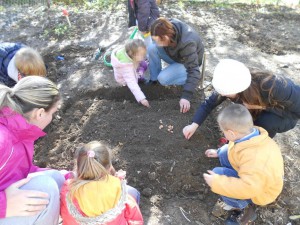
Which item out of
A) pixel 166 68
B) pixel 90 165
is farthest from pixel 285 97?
pixel 166 68

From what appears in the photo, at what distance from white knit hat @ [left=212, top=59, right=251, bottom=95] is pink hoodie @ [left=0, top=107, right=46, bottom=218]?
1.28 meters

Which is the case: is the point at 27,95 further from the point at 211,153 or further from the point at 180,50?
the point at 180,50

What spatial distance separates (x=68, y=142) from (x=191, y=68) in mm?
1489

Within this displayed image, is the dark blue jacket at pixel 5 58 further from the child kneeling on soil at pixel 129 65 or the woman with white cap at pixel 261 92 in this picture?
the woman with white cap at pixel 261 92

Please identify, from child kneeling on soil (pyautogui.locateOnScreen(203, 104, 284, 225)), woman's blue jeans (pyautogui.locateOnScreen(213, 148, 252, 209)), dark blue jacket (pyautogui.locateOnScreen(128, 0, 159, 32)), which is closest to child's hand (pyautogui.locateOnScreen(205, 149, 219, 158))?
woman's blue jeans (pyautogui.locateOnScreen(213, 148, 252, 209))

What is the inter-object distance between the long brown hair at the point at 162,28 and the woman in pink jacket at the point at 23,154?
4.71 feet

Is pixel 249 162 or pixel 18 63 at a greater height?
pixel 18 63

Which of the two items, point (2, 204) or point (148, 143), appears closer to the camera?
point (2, 204)

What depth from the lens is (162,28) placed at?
10.4 ft

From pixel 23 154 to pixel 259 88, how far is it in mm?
1702

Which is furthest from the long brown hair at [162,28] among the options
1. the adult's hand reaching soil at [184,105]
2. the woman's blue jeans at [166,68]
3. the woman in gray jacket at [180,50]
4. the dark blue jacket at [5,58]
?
the dark blue jacket at [5,58]

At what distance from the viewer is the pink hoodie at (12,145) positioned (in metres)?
1.88

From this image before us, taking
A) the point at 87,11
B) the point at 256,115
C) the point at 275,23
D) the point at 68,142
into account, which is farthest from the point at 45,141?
the point at 275,23

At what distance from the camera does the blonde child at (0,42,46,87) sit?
2.92 metres
